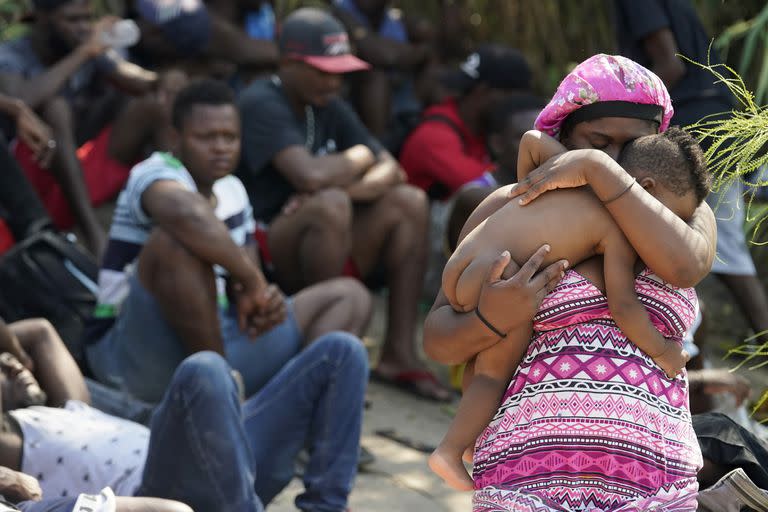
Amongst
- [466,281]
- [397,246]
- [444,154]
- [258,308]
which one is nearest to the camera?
[466,281]

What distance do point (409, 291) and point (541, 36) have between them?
2401mm

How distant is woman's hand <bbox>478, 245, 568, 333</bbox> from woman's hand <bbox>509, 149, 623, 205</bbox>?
12cm

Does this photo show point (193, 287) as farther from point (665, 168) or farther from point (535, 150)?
point (665, 168)

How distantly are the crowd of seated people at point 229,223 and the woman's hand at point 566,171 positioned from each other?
1.10 metres

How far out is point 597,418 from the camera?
2.16 m

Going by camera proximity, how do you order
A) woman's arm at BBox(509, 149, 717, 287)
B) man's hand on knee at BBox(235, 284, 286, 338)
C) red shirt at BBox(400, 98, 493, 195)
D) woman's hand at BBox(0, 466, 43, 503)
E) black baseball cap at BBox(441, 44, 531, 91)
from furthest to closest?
black baseball cap at BBox(441, 44, 531, 91) < red shirt at BBox(400, 98, 493, 195) < man's hand on knee at BBox(235, 284, 286, 338) < woman's hand at BBox(0, 466, 43, 503) < woman's arm at BBox(509, 149, 717, 287)

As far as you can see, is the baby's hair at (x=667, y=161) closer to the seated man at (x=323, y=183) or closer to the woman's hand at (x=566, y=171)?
the woman's hand at (x=566, y=171)

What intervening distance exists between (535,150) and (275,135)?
2.85 meters

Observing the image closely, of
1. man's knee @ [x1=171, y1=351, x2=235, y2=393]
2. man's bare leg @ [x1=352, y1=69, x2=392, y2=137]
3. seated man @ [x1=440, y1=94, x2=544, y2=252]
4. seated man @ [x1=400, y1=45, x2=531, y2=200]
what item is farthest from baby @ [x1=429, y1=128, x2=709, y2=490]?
man's bare leg @ [x1=352, y1=69, x2=392, y2=137]

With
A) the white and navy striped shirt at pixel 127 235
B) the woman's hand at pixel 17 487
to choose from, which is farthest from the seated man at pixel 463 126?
the woman's hand at pixel 17 487

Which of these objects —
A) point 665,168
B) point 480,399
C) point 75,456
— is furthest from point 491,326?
point 75,456

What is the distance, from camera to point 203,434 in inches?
114

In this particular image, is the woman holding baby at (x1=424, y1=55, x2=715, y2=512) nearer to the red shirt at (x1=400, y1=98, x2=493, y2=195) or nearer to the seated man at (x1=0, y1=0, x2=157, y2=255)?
the red shirt at (x1=400, y1=98, x2=493, y2=195)

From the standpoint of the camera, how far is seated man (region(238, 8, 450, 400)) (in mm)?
4918
